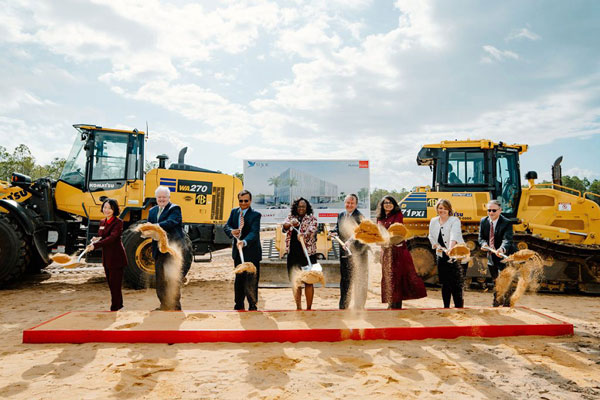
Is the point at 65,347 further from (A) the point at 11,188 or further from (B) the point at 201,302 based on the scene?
(A) the point at 11,188

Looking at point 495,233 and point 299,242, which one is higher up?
point 495,233

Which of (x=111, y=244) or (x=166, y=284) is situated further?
(x=166, y=284)

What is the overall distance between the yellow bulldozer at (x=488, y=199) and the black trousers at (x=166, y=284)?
5.65 m

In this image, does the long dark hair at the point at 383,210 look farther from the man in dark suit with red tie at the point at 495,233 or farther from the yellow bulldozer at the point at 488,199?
the yellow bulldozer at the point at 488,199

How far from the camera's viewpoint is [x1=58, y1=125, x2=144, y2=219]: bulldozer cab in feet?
29.4

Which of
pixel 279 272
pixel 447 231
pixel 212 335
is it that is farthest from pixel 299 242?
pixel 279 272

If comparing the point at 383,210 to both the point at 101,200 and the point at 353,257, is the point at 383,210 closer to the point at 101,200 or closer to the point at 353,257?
the point at 353,257

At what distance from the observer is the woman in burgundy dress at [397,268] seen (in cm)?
543

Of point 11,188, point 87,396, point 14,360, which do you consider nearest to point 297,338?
point 87,396

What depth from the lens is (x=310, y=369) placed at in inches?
150

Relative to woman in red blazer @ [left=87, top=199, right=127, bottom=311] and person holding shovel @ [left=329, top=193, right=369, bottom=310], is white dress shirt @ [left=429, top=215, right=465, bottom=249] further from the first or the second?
woman in red blazer @ [left=87, top=199, right=127, bottom=311]

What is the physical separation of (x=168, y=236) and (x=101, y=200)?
4.42 meters

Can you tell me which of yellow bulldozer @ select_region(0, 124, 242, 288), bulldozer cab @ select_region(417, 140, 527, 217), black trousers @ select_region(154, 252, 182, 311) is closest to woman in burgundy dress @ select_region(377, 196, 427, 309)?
black trousers @ select_region(154, 252, 182, 311)

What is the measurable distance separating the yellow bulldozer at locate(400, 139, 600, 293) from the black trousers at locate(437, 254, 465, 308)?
3604mm
